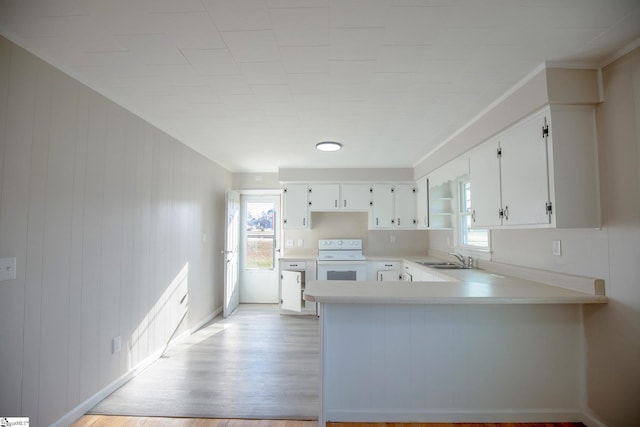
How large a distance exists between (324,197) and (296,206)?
486 millimetres

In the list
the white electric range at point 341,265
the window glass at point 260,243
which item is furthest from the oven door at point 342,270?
the window glass at point 260,243

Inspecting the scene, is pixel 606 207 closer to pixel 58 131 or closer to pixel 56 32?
pixel 56 32

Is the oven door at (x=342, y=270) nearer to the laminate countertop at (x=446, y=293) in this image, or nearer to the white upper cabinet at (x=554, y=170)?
the laminate countertop at (x=446, y=293)

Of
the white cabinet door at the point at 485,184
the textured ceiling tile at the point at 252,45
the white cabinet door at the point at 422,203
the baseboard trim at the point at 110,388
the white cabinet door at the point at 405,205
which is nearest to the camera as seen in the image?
the textured ceiling tile at the point at 252,45

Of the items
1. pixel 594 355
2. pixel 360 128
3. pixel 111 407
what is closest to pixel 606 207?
pixel 594 355

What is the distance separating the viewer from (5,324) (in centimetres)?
151

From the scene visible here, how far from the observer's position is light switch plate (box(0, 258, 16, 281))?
150cm

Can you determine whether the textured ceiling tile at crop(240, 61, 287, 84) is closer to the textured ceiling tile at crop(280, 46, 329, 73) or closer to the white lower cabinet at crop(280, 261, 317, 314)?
the textured ceiling tile at crop(280, 46, 329, 73)

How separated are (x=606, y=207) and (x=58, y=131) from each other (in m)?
3.46

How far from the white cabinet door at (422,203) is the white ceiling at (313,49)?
167cm

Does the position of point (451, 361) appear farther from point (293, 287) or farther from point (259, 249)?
point (259, 249)

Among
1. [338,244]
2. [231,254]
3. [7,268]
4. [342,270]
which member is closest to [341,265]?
[342,270]

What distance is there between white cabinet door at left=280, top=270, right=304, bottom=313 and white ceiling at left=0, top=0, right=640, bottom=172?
251 centimetres

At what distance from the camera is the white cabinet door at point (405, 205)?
4586mm
